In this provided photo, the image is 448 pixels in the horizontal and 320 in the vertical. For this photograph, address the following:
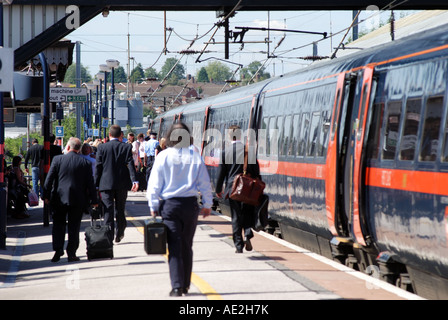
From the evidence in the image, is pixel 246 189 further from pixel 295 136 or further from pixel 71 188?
pixel 295 136

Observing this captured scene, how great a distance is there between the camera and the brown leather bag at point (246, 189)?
1271 centimetres

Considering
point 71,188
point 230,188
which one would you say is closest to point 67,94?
point 71,188

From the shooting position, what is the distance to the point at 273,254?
12.9m

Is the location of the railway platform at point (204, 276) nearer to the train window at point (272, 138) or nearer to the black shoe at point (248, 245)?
the black shoe at point (248, 245)

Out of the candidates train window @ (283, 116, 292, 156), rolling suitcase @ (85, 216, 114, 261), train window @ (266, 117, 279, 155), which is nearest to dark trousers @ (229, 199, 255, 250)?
rolling suitcase @ (85, 216, 114, 261)

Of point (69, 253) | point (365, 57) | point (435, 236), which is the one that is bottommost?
point (69, 253)

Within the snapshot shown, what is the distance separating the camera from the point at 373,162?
10.8 meters

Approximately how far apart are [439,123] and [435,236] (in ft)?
3.67

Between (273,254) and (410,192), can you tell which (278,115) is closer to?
(273,254)

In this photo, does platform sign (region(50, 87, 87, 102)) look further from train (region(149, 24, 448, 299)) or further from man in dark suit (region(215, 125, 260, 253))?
man in dark suit (region(215, 125, 260, 253))

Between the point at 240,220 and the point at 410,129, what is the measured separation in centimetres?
377

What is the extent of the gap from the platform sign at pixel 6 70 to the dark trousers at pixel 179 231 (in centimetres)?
422

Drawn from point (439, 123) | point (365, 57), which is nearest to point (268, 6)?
point (365, 57)

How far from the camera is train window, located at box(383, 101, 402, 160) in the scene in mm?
10297
